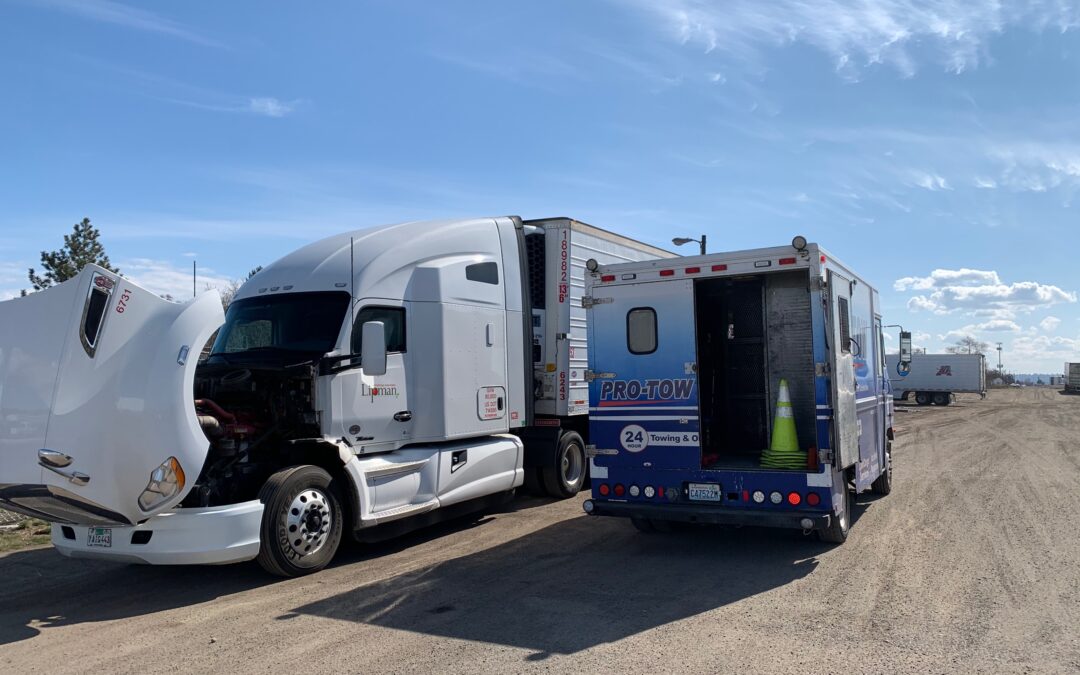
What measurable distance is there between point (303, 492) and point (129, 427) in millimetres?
1721

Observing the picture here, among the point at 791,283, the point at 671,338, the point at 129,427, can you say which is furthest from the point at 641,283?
the point at 129,427

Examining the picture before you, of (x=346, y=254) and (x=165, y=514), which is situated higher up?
(x=346, y=254)

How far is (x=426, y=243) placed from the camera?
30.9 ft

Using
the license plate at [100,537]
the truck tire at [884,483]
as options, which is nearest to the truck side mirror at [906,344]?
the truck tire at [884,483]

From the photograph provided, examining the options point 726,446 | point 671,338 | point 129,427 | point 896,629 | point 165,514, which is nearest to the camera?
point 896,629

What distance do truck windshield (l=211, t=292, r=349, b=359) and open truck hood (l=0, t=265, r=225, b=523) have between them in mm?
1828

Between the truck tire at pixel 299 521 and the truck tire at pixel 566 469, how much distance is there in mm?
3922

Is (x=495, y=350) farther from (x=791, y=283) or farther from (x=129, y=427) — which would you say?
(x=129, y=427)

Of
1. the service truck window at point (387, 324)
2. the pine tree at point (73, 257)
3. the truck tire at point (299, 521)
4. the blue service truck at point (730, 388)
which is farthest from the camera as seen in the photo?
the pine tree at point (73, 257)

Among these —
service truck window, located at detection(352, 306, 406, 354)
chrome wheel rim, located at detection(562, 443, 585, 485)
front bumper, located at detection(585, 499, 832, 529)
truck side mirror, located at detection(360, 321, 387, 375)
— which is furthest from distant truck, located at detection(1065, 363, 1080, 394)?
truck side mirror, located at detection(360, 321, 387, 375)

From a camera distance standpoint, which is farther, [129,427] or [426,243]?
[426,243]

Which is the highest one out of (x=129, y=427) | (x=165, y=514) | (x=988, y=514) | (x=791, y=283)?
(x=791, y=283)

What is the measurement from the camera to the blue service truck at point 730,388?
7.41 m

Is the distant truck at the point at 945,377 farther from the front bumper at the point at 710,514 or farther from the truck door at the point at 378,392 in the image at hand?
the truck door at the point at 378,392
